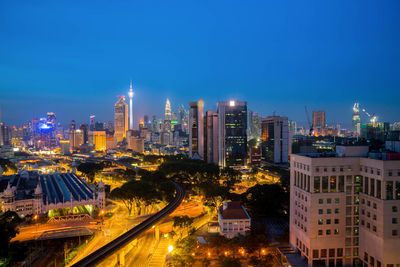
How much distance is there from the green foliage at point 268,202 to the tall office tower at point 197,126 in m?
52.0

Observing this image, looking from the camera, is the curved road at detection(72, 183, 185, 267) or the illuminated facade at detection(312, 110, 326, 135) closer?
the curved road at detection(72, 183, 185, 267)

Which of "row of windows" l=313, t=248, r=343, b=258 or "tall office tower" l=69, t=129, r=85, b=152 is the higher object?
"tall office tower" l=69, t=129, r=85, b=152

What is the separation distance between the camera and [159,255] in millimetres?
29453

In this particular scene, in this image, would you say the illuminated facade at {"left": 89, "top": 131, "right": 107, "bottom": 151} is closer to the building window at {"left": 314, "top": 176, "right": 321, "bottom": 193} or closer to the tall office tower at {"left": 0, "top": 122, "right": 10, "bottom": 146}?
the tall office tower at {"left": 0, "top": 122, "right": 10, "bottom": 146}

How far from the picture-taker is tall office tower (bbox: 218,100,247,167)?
8462cm

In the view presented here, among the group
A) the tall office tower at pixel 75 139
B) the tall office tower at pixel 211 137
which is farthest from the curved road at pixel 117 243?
the tall office tower at pixel 75 139

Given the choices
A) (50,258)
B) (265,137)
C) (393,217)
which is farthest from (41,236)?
(265,137)

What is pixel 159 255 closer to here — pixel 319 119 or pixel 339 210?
pixel 339 210

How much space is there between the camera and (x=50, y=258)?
29.7m

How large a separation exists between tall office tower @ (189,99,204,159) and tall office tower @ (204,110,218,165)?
5.85ft

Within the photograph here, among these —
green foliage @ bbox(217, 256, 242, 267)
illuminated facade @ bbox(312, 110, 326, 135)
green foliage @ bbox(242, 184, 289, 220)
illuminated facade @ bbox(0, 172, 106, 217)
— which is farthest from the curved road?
illuminated facade @ bbox(312, 110, 326, 135)

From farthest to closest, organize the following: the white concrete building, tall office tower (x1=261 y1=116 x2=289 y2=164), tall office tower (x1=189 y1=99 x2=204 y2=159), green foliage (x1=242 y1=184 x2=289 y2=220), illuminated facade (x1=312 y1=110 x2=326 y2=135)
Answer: illuminated facade (x1=312 y1=110 x2=326 y2=135) → tall office tower (x1=261 y1=116 x2=289 y2=164) → tall office tower (x1=189 y1=99 x2=204 y2=159) → green foliage (x1=242 y1=184 x2=289 y2=220) → the white concrete building

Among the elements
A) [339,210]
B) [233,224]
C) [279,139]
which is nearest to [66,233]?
[233,224]

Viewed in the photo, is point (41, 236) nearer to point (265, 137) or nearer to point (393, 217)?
point (393, 217)
